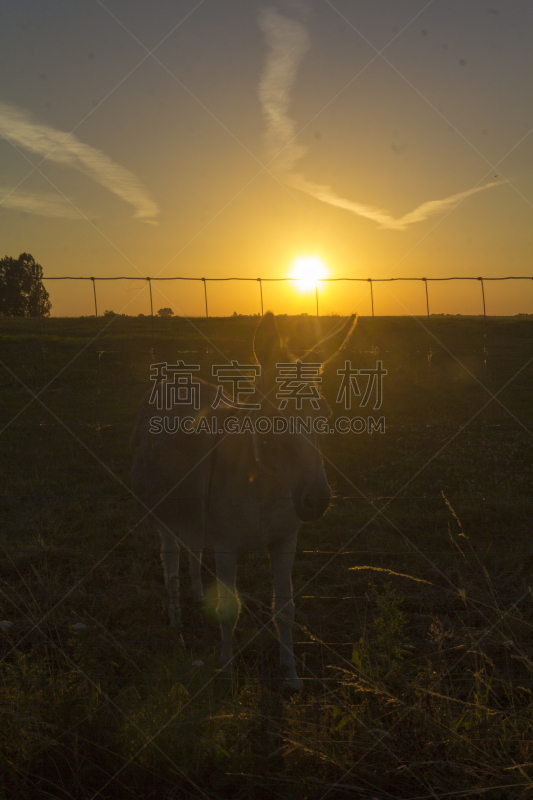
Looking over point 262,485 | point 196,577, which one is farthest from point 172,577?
point 262,485

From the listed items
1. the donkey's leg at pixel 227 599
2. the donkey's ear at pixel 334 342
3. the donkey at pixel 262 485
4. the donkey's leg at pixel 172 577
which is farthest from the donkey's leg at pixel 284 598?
the donkey's ear at pixel 334 342

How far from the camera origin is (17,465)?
793 cm

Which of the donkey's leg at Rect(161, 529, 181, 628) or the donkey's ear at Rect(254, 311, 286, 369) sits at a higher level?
the donkey's ear at Rect(254, 311, 286, 369)

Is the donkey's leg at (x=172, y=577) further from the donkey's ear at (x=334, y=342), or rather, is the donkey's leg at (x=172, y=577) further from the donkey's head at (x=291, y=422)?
the donkey's ear at (x=334, y=342)

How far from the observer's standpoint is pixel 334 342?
11.6 ft

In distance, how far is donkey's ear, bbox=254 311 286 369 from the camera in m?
2.89

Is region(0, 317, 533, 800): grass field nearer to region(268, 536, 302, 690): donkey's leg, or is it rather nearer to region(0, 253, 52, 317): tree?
region(268, 536, 302, 690): donkey's leg

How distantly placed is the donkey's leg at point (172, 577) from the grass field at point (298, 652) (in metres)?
0.12

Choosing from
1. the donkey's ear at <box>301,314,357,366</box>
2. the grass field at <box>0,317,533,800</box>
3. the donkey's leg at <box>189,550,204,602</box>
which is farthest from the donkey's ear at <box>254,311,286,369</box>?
the donkey's leg at <box>189,550,204,602</box>

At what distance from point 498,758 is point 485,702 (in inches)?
14.7

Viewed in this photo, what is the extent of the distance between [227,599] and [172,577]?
36.0 inches

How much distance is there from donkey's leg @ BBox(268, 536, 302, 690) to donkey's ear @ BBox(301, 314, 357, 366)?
135cm

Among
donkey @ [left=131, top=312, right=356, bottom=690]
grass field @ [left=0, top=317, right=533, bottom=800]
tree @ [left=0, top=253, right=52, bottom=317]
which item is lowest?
grass field @ [left=0, top=317, right=533, bottom=800]

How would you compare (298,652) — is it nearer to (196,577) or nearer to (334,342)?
(196,577)
